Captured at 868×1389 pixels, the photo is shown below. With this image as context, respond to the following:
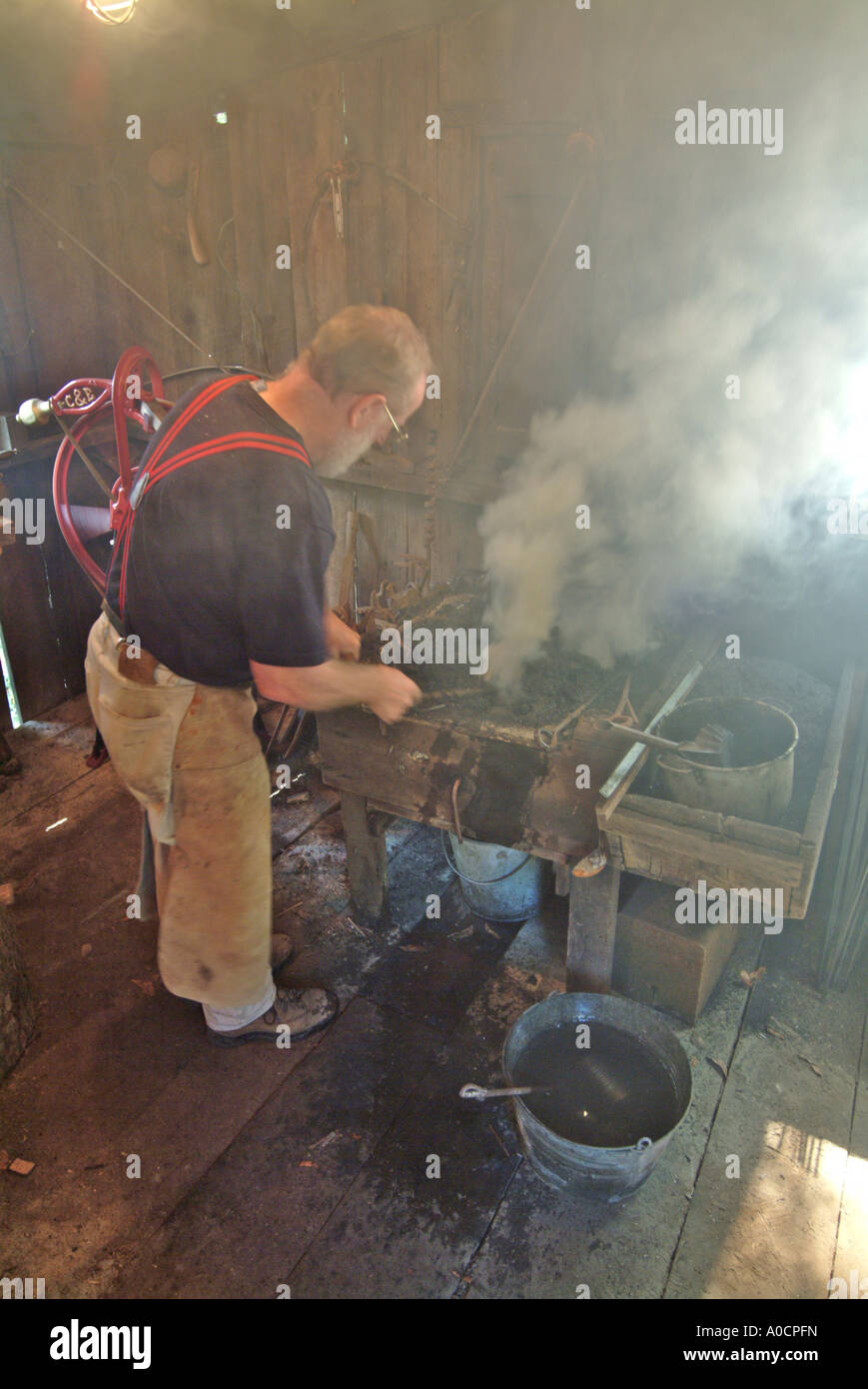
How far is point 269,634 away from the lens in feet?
7.63

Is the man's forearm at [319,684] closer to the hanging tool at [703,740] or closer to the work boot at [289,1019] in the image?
the hanging tool at [703,740]

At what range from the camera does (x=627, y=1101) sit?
261 centimetres

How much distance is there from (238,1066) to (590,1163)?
1.36 meters

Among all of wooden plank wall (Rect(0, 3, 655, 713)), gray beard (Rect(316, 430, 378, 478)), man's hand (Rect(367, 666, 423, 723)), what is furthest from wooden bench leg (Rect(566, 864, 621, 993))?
wooden plank wall (Rect(0, 3, 655, 713))

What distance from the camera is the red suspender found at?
2.26 m

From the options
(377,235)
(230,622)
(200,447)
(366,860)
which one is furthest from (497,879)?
(377,235)

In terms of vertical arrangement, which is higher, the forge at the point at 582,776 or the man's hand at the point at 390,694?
the man's hand at the point at 390,694

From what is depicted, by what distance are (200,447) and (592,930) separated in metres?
2.06

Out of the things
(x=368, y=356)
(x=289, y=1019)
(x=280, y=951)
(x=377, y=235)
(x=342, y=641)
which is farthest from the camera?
(x=377, y=235)

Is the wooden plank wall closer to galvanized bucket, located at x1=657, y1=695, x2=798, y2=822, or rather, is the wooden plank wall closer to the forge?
the forge

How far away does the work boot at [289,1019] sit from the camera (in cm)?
315

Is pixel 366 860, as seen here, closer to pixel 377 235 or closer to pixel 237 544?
pixel 237 544

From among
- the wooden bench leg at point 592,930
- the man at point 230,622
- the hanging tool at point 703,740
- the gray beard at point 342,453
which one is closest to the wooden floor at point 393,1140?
the wooden bench leg at point 592,930

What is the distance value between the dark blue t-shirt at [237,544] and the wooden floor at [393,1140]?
63.8 inches
